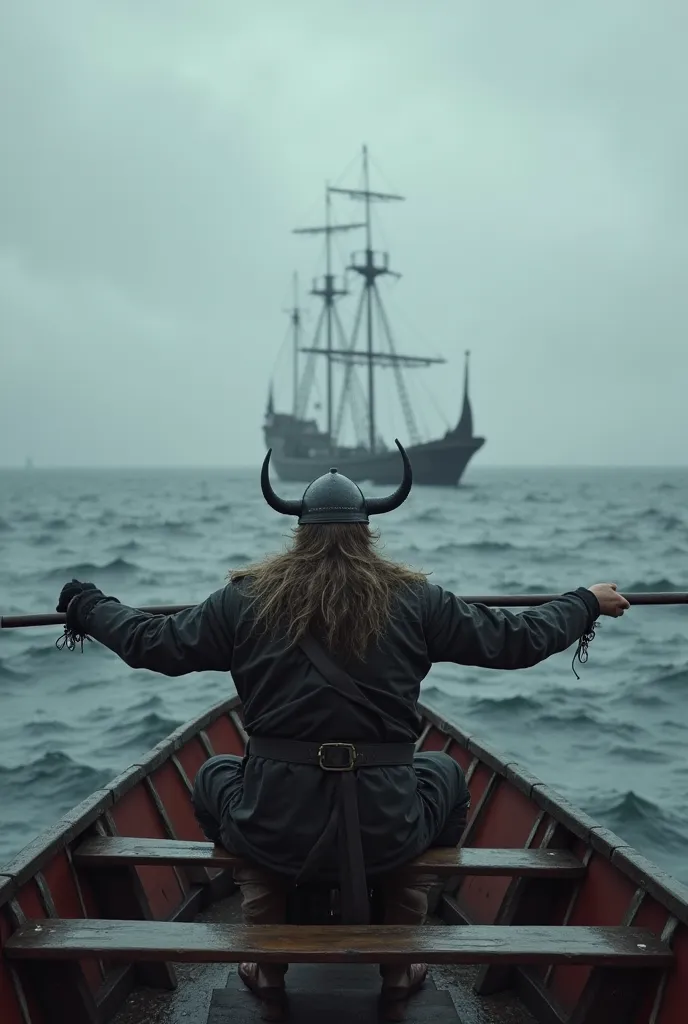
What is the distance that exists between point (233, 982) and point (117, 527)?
55.0 metres

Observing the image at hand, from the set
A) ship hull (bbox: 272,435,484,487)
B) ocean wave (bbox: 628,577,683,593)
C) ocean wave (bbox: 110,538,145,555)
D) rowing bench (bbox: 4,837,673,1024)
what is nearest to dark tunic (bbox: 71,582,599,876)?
rowing bench (bbox: 4,837,673,1024)

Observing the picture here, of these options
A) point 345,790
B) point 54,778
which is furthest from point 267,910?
point 54,778

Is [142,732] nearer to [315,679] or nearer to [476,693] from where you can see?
[476,693]

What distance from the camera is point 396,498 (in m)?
4.08

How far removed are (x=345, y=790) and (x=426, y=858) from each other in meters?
0.79

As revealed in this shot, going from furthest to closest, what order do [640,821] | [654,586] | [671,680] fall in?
[654,586] → [671,680] → [640,821]

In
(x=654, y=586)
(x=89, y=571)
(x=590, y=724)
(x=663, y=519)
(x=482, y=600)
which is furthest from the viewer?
(x=663, y=519)

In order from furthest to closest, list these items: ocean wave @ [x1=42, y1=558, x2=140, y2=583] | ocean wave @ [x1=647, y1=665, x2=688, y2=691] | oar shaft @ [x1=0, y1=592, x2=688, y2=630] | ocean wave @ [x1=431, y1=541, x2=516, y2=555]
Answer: ocean wave @ [x1=431, y1=541, x2=516, y2=555], ocean wave @ [x1=42, y1=558, x2=140, y2=583], ocean wave @ [x1=647, y1=665, x2=688, y2=691], oar shaft @ [x1=0, y1=592, x2=688, y2=630]

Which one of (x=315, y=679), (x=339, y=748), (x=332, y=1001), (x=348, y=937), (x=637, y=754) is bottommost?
(x=637, y=754)

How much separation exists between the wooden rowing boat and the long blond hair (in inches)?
41.4

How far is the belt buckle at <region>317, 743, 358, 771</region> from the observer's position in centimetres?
371

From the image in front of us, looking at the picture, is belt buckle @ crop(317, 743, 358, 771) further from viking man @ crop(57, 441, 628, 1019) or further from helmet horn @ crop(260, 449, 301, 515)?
helmet horn @ crop(260, 449, 301, 515)

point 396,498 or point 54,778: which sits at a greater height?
point 396,498

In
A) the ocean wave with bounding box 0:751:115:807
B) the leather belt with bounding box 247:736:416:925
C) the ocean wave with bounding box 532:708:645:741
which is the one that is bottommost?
the ocean wave with bounding box 532:708:645:741
